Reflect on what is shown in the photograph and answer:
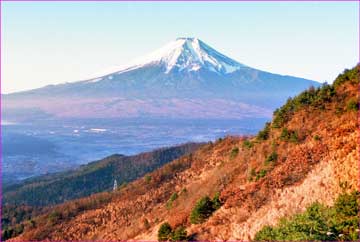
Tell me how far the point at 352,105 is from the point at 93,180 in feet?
238

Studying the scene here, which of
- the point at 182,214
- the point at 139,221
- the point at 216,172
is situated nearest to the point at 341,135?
the point at 182,214

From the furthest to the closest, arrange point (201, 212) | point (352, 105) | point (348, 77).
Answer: point (348, 77), point (352, 105), point (201, 212)

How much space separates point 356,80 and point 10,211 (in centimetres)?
4753

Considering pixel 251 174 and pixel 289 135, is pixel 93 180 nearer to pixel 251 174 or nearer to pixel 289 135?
pixel 289 135

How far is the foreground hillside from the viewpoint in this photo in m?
→ 15.7

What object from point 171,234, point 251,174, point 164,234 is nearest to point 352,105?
point 251,174

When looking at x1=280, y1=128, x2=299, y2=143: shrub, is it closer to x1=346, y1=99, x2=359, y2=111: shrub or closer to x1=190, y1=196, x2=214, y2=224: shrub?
x1=346, y1=99, x2=359, y2=111: shrub

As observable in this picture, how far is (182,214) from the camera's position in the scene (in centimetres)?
2119

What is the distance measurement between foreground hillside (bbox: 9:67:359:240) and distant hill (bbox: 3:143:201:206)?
5083cm

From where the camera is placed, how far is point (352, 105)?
20.7 metres

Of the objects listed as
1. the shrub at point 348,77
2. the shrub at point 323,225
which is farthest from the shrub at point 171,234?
the shrub at point 348,77

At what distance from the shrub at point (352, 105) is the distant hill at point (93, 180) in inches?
2517

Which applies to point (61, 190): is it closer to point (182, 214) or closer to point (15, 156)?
point (182, 214)

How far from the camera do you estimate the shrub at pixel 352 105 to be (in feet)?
67.1
